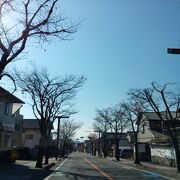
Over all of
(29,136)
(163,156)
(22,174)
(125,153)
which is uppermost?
(29,136)

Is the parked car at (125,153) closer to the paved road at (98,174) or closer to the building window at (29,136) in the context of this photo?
the building window at (29,136)

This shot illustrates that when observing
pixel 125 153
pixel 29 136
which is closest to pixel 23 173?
pixel 125 153

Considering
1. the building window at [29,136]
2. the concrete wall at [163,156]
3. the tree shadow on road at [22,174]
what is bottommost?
the tree shadow on road at [22,174]

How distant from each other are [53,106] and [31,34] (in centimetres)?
2230

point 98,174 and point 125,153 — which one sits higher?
point 125,153

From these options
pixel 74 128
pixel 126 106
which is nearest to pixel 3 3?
pixel 126 106

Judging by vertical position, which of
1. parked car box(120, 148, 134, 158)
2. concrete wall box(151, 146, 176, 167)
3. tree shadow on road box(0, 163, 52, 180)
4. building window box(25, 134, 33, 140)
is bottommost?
tree shadow on road box(0, 163, 52, 180)

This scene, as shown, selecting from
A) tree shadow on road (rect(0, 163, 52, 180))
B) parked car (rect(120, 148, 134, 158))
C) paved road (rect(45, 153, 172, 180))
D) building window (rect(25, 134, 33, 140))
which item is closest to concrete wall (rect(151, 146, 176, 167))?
paved road (rect(45, 153, 172, 180))

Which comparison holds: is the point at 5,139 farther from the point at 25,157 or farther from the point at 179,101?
the point at 179,101

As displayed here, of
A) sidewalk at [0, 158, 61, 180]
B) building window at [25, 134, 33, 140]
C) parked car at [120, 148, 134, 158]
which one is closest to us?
sidewalk at [0, 158, 61, 180]

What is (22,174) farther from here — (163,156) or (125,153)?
(125,153)

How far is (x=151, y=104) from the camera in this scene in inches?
1282

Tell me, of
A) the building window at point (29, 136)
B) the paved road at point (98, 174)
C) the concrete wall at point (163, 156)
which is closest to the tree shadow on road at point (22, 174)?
the paved road at point (98, 174)

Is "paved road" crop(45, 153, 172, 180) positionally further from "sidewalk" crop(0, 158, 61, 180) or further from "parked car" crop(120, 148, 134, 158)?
"parked car" crop(120, 148, 134, 158)
